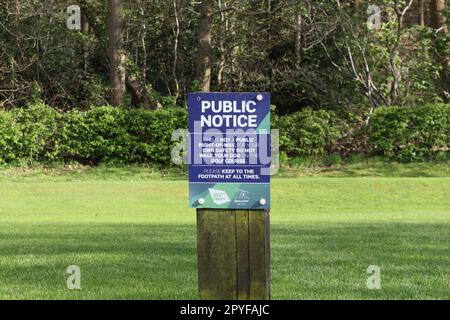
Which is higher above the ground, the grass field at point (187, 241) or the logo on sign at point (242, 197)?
the logo on sign at point (242, 197)

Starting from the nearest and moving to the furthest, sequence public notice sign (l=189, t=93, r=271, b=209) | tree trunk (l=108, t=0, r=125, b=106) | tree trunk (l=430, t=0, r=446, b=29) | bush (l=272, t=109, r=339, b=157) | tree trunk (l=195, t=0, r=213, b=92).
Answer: public notice sign (l=189, t=93, r=271, b=209), bush (l=272, t=109, r=339, b=157), tree trunk (l=195, t=0, r=213, b=92), tree trunk (l=108, t=0, r=125, b=106), tree trunk (l=430, t=0, r=446, b=29)

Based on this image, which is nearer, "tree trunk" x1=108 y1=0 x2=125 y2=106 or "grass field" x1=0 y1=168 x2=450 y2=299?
"grass field" x1=0 y1=168 x2=450 y2=299

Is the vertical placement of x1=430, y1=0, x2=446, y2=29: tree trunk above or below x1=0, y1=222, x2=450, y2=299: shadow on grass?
above

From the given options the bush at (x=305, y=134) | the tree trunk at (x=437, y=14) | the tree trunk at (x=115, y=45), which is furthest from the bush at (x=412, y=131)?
the tree trunk at (x=115, y=45)

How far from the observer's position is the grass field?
25.4 ft

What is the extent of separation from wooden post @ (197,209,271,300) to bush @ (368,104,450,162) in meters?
21.8

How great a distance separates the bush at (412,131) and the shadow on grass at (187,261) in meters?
13.9

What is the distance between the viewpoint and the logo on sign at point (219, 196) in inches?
250

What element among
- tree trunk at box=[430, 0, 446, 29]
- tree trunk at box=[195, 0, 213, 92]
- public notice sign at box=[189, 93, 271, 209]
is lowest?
public notice sign at box=[189, 93, 271, 209]

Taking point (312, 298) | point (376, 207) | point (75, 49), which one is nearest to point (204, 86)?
point (75, 49)

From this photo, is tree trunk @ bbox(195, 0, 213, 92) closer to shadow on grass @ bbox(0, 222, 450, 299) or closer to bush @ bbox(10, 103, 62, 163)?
bush @ bbox(10, 103, 62, 163)

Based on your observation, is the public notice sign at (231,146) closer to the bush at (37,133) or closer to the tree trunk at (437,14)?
the bush at (37,133)

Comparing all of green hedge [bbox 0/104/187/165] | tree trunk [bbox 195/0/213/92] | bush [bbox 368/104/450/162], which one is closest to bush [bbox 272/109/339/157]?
bush [bbox 368/104/450/162]

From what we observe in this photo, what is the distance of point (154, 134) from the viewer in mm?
27859
